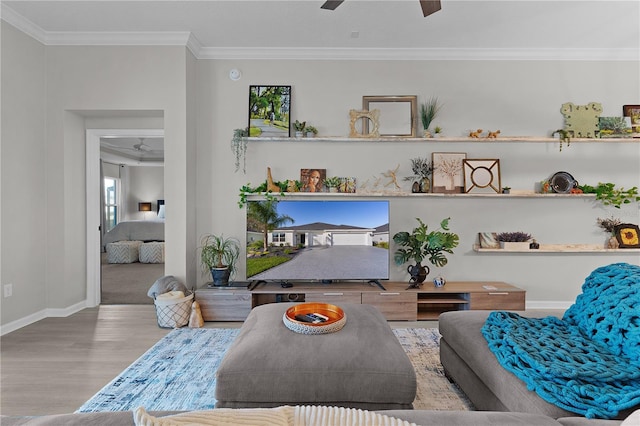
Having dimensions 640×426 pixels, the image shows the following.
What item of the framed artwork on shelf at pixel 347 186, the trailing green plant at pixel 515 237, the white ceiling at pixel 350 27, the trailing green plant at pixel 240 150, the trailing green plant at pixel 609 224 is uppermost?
the white ceiling at pixel 350 27

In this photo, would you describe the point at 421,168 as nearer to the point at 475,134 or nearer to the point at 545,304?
the point at 475,134

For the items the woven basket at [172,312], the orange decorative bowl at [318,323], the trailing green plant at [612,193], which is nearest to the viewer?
the orange decorative bowl at [318,323]

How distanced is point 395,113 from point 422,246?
1.46 meters

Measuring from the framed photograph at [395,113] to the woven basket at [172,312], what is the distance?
104 inches

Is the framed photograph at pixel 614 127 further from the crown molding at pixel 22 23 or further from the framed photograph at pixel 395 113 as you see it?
the crown molding at pixel 22 23

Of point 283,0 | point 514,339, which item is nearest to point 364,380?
point 514,339

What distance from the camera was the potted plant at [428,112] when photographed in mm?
3818

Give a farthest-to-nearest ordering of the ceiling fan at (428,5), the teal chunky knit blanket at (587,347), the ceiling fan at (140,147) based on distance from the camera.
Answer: the ceiling fan at (140,147) < the ceiling fan at (428,5) < the teal chunky knit blanket at (587,347)

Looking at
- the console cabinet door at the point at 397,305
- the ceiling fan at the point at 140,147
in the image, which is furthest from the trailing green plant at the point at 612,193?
the ceiling fan at the point at 140,147

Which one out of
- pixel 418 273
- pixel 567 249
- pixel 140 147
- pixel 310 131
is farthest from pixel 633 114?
pixel 140 147

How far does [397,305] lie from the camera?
3510mm

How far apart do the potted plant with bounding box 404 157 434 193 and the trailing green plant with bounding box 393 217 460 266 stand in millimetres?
390

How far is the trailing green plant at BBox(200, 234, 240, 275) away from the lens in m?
3.69

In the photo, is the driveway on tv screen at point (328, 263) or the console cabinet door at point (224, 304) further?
the driveway on tv screen at point (328, 263)
